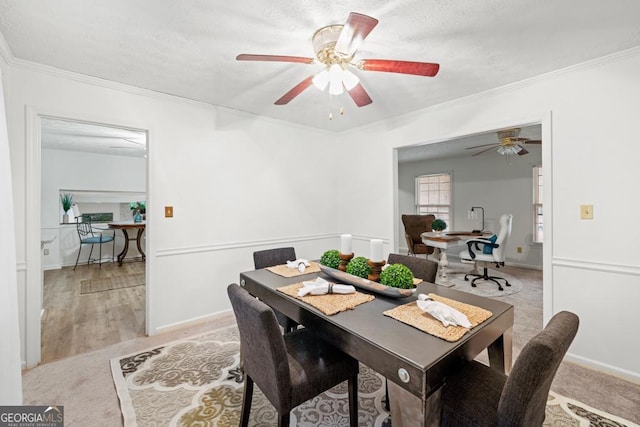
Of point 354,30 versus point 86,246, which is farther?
point 86,246

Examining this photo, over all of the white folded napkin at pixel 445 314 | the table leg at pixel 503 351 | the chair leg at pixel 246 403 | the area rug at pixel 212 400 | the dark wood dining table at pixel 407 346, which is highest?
the white folded napkin at pixel 445 314

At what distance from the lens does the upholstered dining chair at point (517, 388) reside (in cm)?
92

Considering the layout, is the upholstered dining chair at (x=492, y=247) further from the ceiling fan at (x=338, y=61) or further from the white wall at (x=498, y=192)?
the ceiling fan at (x=338, y=61)

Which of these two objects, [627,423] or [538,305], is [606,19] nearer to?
[627,423]

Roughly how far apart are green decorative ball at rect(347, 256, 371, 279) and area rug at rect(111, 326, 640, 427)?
0.82 meters

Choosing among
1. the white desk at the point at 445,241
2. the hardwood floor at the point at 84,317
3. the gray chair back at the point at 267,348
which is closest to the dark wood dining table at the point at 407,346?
the gray chair back at the point at 267,348

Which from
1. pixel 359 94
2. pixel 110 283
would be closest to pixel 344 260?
pixel 359 94

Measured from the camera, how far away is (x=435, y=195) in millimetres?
7078

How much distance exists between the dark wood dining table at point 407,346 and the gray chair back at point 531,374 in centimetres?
19

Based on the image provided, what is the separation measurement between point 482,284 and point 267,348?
4.23 meters

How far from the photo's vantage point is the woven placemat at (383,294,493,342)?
1.19 meters

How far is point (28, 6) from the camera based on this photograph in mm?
1560

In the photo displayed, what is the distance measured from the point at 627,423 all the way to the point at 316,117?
3.57 m

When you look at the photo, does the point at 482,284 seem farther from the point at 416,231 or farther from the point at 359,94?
the point at 359,94
